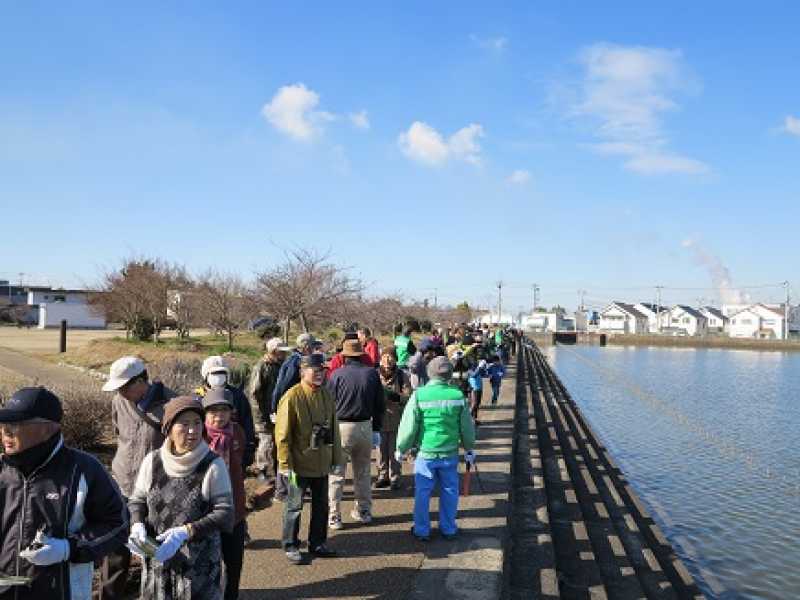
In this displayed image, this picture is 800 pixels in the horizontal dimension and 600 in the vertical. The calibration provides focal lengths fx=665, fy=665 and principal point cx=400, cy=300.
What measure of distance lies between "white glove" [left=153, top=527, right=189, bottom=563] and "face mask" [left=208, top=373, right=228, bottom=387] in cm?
179

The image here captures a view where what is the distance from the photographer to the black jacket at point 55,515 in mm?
2883

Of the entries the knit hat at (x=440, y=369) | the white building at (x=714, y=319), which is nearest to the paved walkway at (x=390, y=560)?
the knit hat at (x=440, y=369)

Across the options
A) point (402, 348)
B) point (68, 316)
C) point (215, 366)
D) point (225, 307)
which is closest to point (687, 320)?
point (68, 316)

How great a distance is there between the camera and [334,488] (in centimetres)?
614

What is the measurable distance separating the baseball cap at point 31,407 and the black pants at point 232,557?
1.57m

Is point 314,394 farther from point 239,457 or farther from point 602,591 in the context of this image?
point 602,591

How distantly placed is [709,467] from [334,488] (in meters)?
12.7

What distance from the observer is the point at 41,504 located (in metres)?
2.88

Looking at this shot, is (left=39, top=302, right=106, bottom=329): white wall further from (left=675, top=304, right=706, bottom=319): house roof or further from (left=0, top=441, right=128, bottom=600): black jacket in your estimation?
(left=675, top=304, right=706, bottom=319): house roof

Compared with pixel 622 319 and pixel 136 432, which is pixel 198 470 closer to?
pixel 136 432

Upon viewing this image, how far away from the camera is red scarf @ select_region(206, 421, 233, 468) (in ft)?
14.2

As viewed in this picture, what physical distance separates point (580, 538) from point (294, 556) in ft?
13.7

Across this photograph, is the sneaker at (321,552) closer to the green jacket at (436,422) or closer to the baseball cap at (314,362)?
the green jacket at (436,422)

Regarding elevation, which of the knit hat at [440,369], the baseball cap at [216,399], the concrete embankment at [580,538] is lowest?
the concrete embankment at [580,538]
